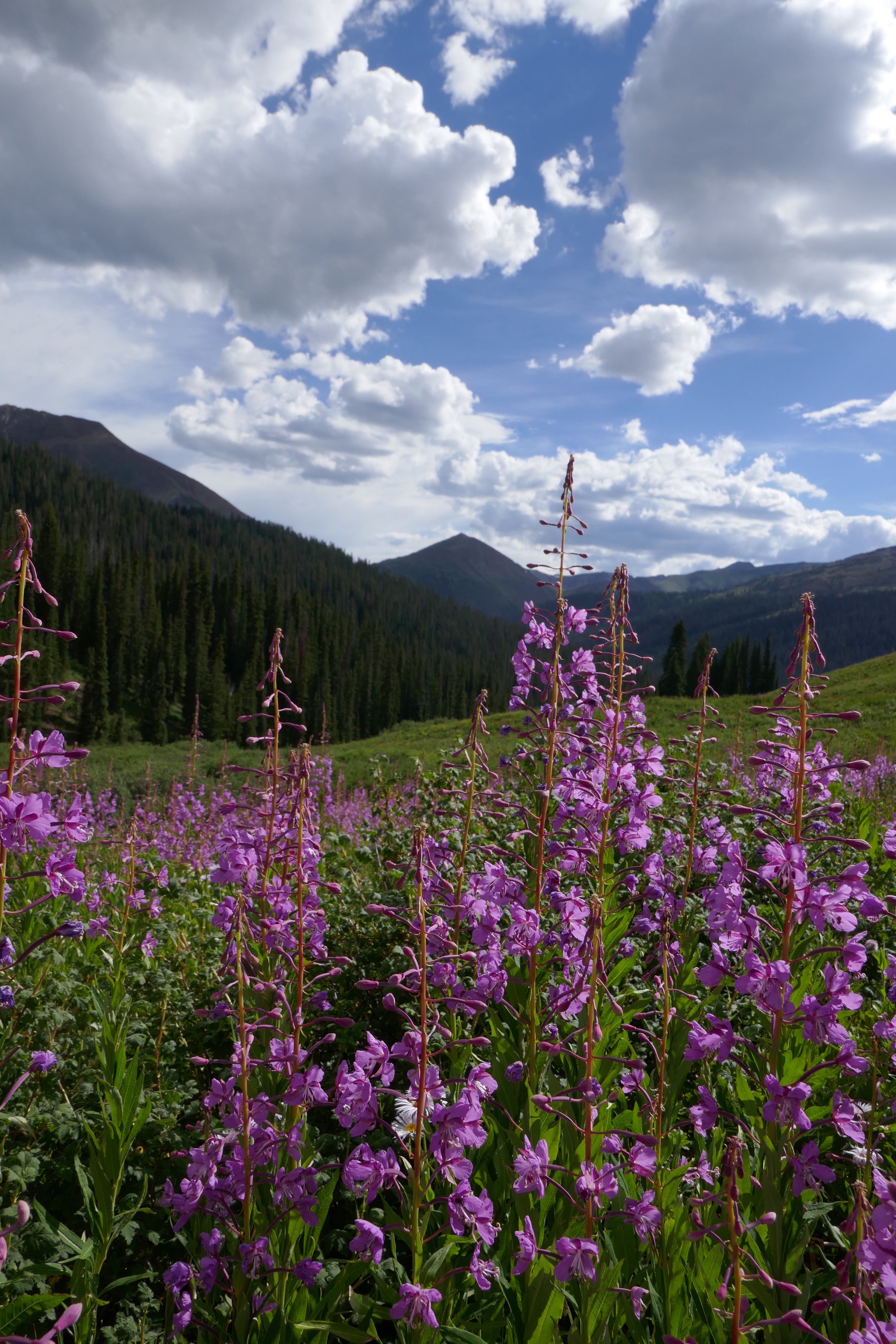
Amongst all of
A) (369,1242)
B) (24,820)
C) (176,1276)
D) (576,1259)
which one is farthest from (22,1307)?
(576,1259)

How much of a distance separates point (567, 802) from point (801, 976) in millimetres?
1794

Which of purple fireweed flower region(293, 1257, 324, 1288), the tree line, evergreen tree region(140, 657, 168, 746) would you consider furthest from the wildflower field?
evergreen tree region(140, 657, 168, 746)

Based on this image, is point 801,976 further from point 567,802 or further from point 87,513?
point 87,513

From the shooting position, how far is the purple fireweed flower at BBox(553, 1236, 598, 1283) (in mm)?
1999

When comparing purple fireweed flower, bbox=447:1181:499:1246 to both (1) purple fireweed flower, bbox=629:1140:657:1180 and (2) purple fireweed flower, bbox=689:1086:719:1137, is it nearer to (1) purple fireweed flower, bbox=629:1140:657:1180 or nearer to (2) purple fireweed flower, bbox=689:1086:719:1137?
(1) purple fireweed flower, bbox=629:1140:657:1180

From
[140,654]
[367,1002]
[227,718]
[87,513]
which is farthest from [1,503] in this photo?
[367,1002]

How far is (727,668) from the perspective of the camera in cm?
7850

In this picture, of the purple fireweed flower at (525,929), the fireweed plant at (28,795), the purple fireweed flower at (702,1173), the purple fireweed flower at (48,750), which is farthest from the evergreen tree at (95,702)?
the purple fireweed flower at (702,1173)

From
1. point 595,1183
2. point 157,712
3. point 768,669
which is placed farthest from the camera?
point 768,669

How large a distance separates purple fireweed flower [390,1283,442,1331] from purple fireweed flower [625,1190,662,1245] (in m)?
0.66

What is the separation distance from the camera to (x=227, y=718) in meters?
66.0

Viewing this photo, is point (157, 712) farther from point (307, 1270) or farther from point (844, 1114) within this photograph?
point (844, 1114)

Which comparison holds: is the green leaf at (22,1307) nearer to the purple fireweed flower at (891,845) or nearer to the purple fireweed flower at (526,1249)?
the purple fireweed flower at (526,1249)

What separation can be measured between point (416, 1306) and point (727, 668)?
82495mm
